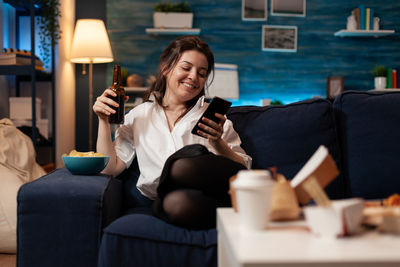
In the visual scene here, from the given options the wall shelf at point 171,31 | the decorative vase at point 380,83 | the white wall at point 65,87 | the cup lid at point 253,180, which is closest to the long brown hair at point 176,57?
the cup lid at point 253,180

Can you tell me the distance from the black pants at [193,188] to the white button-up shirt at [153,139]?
37 centimetres

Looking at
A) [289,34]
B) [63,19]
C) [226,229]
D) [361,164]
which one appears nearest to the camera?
[226,229]

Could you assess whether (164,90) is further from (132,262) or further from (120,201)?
(132,262)

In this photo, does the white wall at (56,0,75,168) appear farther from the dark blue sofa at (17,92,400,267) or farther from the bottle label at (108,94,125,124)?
the bottle label at (108,94,125,124)

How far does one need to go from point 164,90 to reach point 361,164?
94cm

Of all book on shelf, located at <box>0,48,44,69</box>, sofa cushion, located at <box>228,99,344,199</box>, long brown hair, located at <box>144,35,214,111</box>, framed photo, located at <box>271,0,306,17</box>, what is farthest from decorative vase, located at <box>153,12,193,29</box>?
sofa cushion, located at <box>228,99,344,199</box>

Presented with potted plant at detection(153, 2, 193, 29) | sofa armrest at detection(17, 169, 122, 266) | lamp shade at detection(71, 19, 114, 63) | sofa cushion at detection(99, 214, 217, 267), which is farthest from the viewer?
potted plant at detection(153, 2, 193, 29)

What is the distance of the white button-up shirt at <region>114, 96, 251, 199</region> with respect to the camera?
1.75m

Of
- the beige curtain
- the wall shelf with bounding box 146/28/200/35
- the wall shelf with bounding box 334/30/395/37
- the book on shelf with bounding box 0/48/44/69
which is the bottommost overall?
the beige curtain

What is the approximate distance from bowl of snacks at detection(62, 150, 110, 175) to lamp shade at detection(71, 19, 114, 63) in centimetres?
228

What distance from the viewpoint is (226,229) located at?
870 mm

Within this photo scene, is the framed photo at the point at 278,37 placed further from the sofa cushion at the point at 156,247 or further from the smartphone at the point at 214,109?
the sofa cushion at the point at 156,247

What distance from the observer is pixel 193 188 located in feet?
4.35

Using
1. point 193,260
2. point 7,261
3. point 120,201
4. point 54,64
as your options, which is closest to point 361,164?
point 193,260
